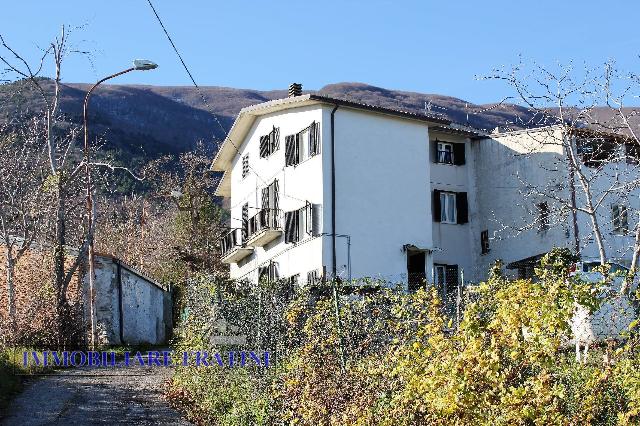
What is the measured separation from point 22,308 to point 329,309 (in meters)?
20.1

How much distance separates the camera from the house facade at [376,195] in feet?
104

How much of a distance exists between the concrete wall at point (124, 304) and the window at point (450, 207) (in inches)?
535

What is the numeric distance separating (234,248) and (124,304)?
242 inches

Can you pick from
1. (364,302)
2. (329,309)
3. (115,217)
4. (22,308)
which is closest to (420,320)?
(364,302)

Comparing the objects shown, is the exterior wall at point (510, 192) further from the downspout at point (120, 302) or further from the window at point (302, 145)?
the downspout at point (120, 302)

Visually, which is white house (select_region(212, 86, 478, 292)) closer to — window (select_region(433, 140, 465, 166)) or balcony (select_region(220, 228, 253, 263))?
window (select_region(433, 140, 465, 166))

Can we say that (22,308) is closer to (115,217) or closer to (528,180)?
(528,180)

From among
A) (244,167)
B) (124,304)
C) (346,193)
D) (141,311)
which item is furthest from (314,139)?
(141,311)

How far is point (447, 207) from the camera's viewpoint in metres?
38.6

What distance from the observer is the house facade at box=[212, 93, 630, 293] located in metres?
31.7

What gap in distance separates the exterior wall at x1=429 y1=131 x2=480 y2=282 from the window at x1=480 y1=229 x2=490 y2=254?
175 mm

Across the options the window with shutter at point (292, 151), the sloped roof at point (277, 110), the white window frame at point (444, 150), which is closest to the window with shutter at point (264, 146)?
the sloped roof at point (277, 110)

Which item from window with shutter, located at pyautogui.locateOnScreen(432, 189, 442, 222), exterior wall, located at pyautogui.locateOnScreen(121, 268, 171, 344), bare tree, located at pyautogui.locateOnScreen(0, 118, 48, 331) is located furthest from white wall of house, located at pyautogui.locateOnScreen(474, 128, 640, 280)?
bare tree, located at pyautogui.locateOnScreen(0, 118, 48, 331)

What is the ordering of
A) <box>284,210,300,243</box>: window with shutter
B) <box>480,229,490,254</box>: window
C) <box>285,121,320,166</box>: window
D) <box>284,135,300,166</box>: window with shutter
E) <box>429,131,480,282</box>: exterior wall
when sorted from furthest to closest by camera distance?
1. <box>480,229,490,254</box>: window
2. <box>429,131,480,282</box>: exterior wall
3. <box>284,135,300,166</box>: window with shutter
4. <box>284,210,300,243</box>: window with shutter
5. <box>285,121,320,166</box>: window
